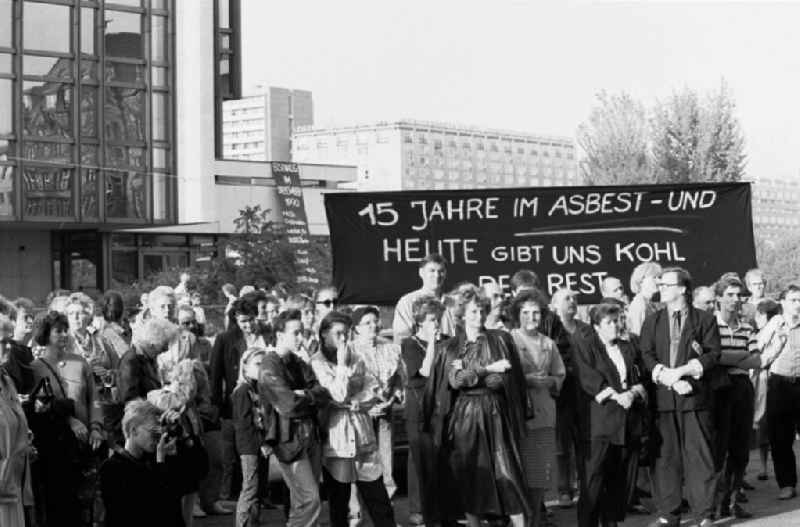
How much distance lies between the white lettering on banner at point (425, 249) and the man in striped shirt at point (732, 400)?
278 cm

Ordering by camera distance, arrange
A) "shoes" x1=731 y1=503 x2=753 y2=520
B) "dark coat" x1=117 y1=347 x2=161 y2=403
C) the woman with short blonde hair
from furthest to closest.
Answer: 1. the woman with short blonde hair
2. "shoes" x1=731 y1=503 x2=753 y2=520
3. "dark coat" x1=117 y1=347 x2=161 y2=403

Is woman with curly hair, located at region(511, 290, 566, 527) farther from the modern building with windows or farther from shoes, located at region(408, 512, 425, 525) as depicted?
the modern building with windows

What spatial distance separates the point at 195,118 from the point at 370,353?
152ft

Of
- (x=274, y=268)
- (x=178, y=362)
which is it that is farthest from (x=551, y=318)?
(x=274, y=268)

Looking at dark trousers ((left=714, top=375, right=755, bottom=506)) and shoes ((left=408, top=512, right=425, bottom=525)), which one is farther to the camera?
dark trousers ((left=714, top=375, right=755, bottom=506))

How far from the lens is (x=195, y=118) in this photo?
5756cm

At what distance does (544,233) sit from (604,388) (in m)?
3.78

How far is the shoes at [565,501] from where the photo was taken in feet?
46.6

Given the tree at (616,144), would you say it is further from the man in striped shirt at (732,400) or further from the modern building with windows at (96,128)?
the man in striped shirt at (732,400)

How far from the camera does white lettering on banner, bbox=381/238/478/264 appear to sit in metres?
15.6

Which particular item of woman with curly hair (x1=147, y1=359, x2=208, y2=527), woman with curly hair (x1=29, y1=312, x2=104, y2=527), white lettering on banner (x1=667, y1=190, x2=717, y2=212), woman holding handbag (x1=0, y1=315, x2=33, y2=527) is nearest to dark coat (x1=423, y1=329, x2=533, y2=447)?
woman with curly hair (x1=147, y1=359, x2=208, y2=527)

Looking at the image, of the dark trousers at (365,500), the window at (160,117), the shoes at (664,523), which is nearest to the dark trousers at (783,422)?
the shoes at (664,523)

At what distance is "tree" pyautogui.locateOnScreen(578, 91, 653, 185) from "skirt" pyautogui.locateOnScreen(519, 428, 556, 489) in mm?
37792

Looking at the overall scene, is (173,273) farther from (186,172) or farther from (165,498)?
(165,498)
